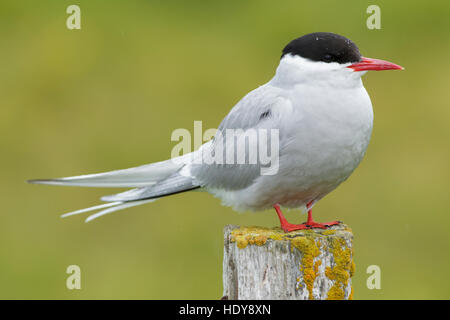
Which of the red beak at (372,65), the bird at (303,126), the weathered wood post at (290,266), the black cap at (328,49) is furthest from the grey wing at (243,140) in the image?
the weathered wood post at (290,266)

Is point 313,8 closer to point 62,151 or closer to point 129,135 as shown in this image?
point 129,135

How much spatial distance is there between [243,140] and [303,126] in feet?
1.40

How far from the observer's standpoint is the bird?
4.22 m

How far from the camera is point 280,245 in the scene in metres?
3.90

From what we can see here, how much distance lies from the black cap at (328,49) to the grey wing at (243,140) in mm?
293

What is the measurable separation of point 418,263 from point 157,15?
5593 millimetres

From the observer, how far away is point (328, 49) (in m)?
4.23

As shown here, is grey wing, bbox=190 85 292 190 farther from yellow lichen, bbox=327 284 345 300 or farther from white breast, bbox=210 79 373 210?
yellow lichen, bbox=327 284 345 300

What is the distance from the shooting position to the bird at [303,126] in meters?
4.22

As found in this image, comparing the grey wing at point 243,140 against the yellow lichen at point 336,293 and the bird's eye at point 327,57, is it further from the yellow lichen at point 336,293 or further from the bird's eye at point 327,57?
the yellow lichen at point 336,293

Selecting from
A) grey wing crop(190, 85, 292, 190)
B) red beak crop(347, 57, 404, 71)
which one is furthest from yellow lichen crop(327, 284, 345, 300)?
red beak crop(347, 57, 404, 71)

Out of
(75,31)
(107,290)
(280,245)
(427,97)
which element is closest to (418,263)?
(427,97)

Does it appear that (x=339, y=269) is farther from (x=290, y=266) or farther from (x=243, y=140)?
(x=243, y=140)

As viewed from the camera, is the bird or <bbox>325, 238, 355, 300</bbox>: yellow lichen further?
the bird
